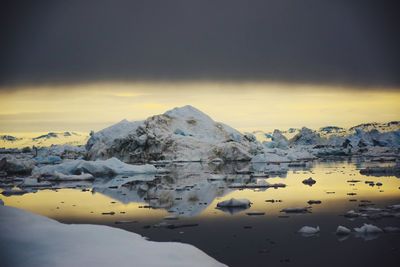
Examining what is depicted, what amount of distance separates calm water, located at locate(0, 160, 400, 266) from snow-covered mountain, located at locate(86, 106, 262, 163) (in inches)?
862

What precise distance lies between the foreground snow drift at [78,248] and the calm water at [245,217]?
1270mm

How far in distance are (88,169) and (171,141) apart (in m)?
19.0

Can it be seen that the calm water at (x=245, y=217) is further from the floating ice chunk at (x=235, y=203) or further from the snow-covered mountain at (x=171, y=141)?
the snow-covered mountain at (x=171, y=141)

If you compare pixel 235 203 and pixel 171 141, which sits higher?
pixel 171 141

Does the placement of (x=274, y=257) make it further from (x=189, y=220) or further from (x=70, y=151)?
(x=70, y=151)

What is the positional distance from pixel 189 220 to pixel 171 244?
4237 millimetres

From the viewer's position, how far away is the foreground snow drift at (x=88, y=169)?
2504cm

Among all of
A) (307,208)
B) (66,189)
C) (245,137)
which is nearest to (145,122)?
(245,137)

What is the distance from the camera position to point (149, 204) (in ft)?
45.9

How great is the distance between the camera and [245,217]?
10938 mm

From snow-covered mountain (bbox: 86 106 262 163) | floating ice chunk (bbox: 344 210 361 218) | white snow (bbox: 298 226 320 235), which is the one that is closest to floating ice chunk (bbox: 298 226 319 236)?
white snow (bbox: 298 226 320 235)

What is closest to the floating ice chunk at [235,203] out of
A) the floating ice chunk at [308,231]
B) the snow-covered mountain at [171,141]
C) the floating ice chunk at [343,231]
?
the floating ice chunk at [308,231]

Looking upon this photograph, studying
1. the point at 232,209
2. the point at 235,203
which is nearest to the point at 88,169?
the point at 235,203

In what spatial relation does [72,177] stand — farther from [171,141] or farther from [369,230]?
[171,141]
